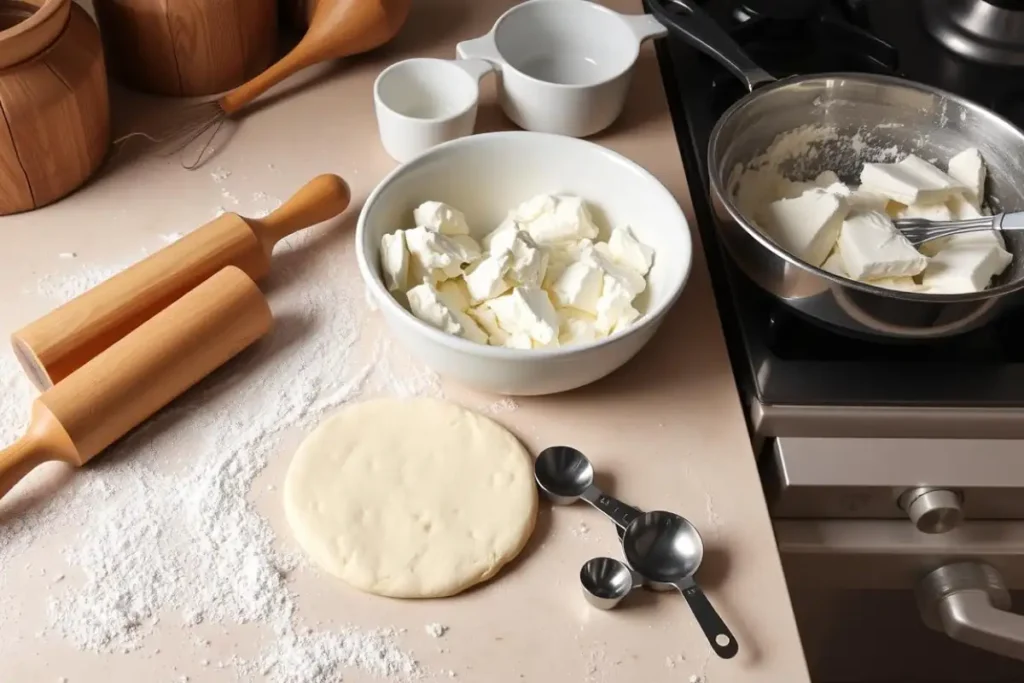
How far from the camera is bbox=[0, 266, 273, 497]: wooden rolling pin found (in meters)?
0.60

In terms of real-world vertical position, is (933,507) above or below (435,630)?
below

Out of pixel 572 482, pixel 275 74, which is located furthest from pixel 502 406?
pixel 275 74

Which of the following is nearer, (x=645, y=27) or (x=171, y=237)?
(x=171, y=237)

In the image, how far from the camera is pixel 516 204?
2.58 feet

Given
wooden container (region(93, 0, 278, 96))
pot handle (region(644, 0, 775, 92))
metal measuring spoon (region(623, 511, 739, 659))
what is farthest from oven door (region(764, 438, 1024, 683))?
wooden container (region(93, 0, 278, 96))

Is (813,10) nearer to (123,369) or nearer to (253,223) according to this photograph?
(253,223)

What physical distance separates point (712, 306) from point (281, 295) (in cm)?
35

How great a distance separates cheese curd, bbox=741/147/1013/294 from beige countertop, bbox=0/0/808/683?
0.30ft

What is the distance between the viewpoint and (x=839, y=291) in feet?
2.14

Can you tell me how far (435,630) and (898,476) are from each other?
353 mm

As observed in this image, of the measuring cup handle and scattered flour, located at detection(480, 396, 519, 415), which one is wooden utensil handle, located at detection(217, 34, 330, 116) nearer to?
the measuring cup handle

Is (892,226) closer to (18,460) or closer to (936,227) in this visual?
(936,227)

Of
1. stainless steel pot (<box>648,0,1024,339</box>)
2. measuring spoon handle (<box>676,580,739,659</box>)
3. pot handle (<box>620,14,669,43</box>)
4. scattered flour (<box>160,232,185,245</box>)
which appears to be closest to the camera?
measuring spoon handle (<box>676,580,739,659</box>)

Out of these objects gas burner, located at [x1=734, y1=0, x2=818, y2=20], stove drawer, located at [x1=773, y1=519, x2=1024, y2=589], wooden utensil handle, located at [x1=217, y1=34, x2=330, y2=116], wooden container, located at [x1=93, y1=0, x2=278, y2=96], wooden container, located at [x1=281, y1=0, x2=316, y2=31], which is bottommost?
stove drawer, located at [x1=773, y1=519, x2=1024, y2=589]
